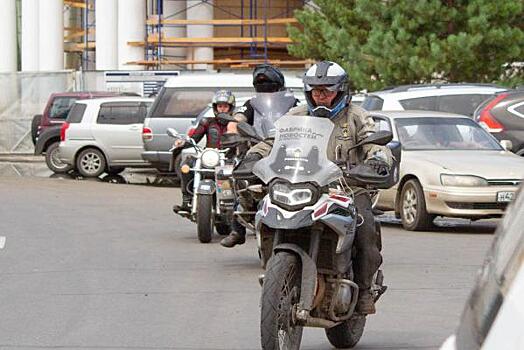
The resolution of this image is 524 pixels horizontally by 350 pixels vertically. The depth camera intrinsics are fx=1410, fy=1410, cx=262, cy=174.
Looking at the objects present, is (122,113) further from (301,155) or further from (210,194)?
(301,155)

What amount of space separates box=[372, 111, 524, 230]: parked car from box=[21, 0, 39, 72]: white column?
33.5 meters

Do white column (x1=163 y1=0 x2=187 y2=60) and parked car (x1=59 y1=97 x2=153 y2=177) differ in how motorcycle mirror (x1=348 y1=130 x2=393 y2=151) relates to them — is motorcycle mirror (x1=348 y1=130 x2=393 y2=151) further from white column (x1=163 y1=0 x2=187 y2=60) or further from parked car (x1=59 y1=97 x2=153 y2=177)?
white column (x1=163 y1=0 x2=187 y2=60)

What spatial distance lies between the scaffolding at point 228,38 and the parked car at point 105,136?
53.4 feet

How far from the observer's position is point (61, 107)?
33156 millimetres

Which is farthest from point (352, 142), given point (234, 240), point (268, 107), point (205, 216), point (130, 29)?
point (130, 29)

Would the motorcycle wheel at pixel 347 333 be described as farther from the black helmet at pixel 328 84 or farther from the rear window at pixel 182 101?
the rear window at pixel 182 101

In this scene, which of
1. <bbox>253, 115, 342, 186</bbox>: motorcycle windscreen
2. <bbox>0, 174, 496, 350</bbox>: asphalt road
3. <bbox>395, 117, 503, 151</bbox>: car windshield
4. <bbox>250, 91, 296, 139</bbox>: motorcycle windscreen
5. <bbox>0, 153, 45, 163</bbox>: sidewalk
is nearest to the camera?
<bbox>253, 115, 342, 186</bbox>: motorcycle windscreen

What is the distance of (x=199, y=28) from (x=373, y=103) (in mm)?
28278

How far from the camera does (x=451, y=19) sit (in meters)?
32.3

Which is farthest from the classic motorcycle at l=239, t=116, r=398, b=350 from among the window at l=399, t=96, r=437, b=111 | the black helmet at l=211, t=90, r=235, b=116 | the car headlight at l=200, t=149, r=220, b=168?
the window at l=399, t=96, r=437, b=111

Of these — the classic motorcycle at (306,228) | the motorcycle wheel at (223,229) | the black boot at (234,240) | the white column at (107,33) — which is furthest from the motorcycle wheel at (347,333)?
the white column at (107,33)

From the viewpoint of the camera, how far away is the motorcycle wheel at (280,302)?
6996 mm

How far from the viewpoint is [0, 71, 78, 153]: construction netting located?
37438 mm

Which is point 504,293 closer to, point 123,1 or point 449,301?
point 449,301
